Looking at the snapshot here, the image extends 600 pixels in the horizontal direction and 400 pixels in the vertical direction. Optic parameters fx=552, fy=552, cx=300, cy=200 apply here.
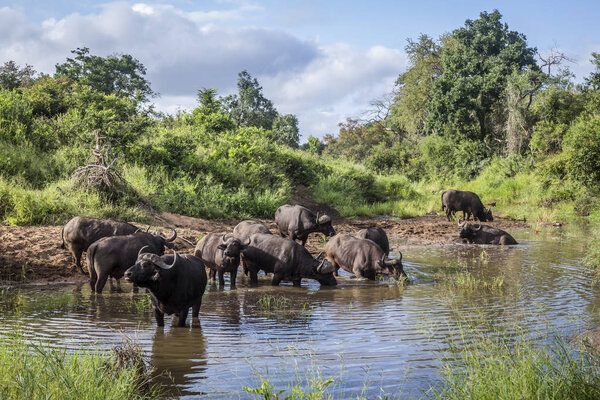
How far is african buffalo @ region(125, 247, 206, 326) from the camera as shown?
7168 millimetres

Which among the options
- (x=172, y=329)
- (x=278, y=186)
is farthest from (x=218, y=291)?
(x=278, y=186)

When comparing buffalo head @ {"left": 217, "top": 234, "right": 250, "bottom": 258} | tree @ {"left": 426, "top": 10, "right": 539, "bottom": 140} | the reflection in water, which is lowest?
the reflection in water

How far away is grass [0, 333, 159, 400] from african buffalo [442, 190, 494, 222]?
22007mm

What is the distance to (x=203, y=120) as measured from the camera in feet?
94.5

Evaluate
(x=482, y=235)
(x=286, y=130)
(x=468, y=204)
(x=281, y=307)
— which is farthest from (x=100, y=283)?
(x=286, y=130)

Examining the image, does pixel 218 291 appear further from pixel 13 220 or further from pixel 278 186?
pixel 278 186

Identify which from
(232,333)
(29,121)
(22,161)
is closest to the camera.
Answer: (232,333)

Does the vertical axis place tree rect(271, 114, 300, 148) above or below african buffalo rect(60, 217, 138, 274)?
above

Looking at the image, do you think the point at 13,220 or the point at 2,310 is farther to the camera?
the point at 13,220

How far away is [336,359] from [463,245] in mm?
12713

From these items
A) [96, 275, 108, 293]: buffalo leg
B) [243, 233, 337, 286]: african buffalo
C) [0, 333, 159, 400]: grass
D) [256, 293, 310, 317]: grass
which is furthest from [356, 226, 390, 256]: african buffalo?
[0, 333, 159, 400]: grass

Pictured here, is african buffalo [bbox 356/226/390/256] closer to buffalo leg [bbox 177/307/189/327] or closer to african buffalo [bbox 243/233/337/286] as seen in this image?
african buffalo [bbox 243/233/337/286]

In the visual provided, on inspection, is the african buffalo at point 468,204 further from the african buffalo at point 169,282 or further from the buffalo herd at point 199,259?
the african buffalo at point 169,282

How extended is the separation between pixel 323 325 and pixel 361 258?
4162mm
